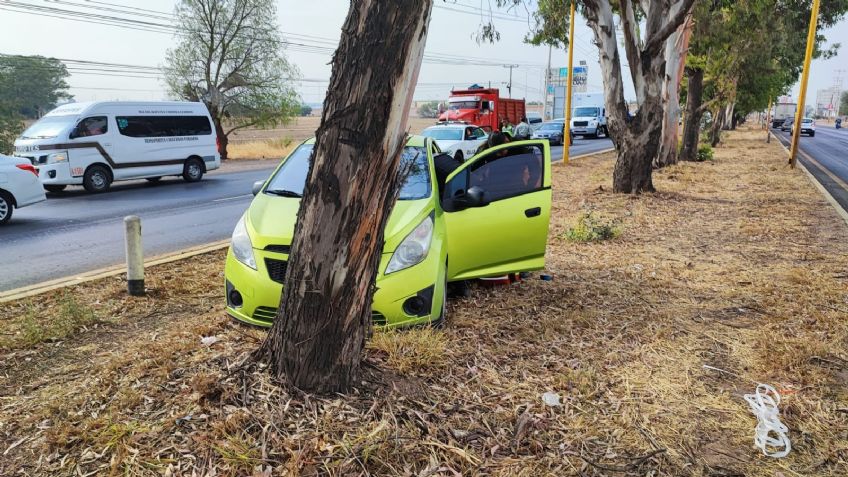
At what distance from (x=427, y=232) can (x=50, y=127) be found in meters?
14.2

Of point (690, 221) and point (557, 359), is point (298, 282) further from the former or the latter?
point (690, 221)

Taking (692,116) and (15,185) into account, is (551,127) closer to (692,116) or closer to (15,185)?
(692,116)

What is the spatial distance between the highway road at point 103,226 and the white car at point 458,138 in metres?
6.49

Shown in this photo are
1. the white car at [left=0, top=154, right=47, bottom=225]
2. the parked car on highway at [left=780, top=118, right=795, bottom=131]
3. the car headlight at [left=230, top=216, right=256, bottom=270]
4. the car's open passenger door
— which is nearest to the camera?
the car headlight at [left=230, top=216, right=256, bottom=270]

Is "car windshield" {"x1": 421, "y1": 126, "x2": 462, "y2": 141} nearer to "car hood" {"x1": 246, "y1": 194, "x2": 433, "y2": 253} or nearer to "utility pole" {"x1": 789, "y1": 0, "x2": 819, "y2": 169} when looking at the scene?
"utility pole" {"x1": 789, "y1": 0, "x2": 819, "y2": 169}

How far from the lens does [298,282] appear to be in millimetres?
3166

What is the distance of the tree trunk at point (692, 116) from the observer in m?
22.6

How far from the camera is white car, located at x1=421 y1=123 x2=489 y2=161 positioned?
19.0m

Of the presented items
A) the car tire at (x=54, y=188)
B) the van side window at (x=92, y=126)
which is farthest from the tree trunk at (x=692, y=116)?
the car tire at (x=54, y=188)

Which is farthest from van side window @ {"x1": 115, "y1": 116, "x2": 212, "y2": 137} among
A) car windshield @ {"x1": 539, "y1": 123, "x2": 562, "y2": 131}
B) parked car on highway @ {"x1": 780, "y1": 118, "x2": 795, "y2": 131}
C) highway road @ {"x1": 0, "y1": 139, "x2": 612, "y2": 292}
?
parked car on highway @ {"x1": 780, "y1": 118, "x2": 795, "y2": 131}

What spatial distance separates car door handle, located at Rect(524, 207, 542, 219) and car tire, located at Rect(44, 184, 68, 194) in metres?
13.4

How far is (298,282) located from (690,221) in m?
8.79

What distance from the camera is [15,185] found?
32.5ft

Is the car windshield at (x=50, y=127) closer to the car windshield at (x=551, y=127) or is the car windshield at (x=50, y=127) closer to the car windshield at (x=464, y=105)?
the car windshield at (x=464, y=105)
